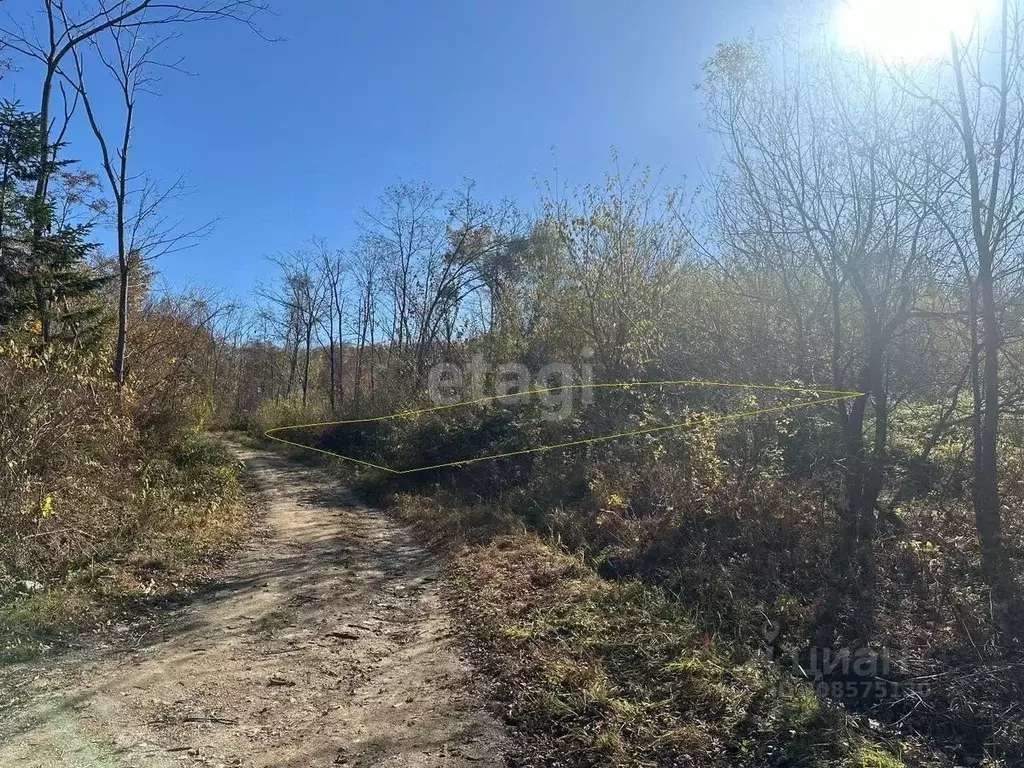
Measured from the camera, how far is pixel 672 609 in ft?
18.3

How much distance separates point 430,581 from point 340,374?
26636 mm

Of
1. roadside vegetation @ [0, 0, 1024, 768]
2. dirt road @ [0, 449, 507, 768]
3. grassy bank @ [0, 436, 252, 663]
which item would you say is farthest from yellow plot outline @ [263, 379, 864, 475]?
dirt road @ [0, 449, 507, 768]

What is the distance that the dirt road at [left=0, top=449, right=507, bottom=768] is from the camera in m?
3.54

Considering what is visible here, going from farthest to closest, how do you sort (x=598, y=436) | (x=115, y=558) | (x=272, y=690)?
(x=598, y=436) < (x=115, y=558) < (x=272, y=690)

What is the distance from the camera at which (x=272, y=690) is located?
4293mm

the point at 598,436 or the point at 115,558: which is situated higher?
the point at 598,436

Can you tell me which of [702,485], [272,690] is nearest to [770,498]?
[702,485]

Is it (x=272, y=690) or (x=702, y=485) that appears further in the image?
(x=702, y=485)

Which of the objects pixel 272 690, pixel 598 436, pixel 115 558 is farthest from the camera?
pixel 598 436

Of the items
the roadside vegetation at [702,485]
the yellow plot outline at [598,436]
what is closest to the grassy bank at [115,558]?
the roadside vegetation at [702,485]

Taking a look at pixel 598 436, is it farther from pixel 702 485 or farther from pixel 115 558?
pixel 115 558

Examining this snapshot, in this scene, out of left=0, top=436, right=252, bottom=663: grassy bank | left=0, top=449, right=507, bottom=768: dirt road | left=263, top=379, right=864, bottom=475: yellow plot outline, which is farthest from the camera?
left=263, top=379, right=864, bottom=475: yellow plot outline

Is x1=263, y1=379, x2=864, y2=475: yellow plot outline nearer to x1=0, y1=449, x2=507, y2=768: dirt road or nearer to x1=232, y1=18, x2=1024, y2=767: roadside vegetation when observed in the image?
x1=232, y1=18, x2=1024, y2=767: roadside vegetation

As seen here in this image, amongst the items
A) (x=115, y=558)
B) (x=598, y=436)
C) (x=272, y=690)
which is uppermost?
(x=598, y=436)
